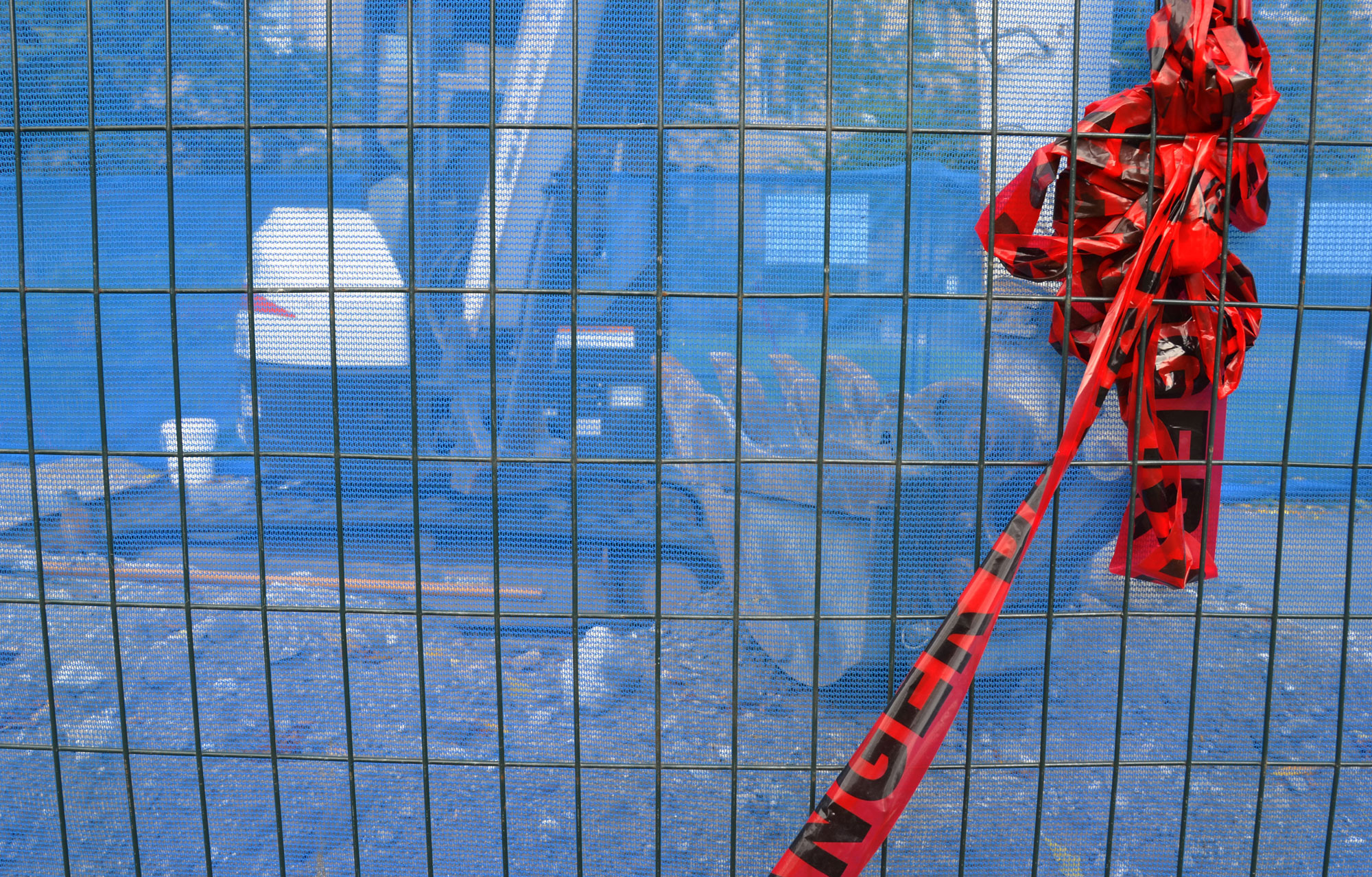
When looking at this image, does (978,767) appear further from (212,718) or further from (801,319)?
(212,718)

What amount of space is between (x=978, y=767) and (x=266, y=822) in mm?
1932

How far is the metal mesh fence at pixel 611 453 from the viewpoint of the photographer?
204 centimetres

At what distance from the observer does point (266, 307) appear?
2098 mm

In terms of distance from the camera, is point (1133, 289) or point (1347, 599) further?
point (1347, 599)

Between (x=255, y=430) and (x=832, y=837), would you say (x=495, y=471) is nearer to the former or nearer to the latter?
(x=255, y=430)

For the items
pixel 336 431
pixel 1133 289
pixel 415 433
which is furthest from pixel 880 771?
pixel 336 431

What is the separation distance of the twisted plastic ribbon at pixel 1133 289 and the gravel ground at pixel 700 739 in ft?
0.89

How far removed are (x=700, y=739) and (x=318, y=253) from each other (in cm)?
162

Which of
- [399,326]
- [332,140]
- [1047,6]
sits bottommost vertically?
[399,326]

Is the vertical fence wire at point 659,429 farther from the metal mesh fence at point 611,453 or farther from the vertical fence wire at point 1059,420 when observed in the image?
the vertical fence wire at point 1059,420

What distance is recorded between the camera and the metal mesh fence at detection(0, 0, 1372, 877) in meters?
2.04

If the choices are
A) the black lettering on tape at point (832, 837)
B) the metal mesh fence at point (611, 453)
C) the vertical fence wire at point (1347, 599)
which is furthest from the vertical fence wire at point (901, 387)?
the vertical fence wire at point (1347, 599)

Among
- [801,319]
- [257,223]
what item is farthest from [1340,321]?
[257,223]

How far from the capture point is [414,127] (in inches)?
80.2
